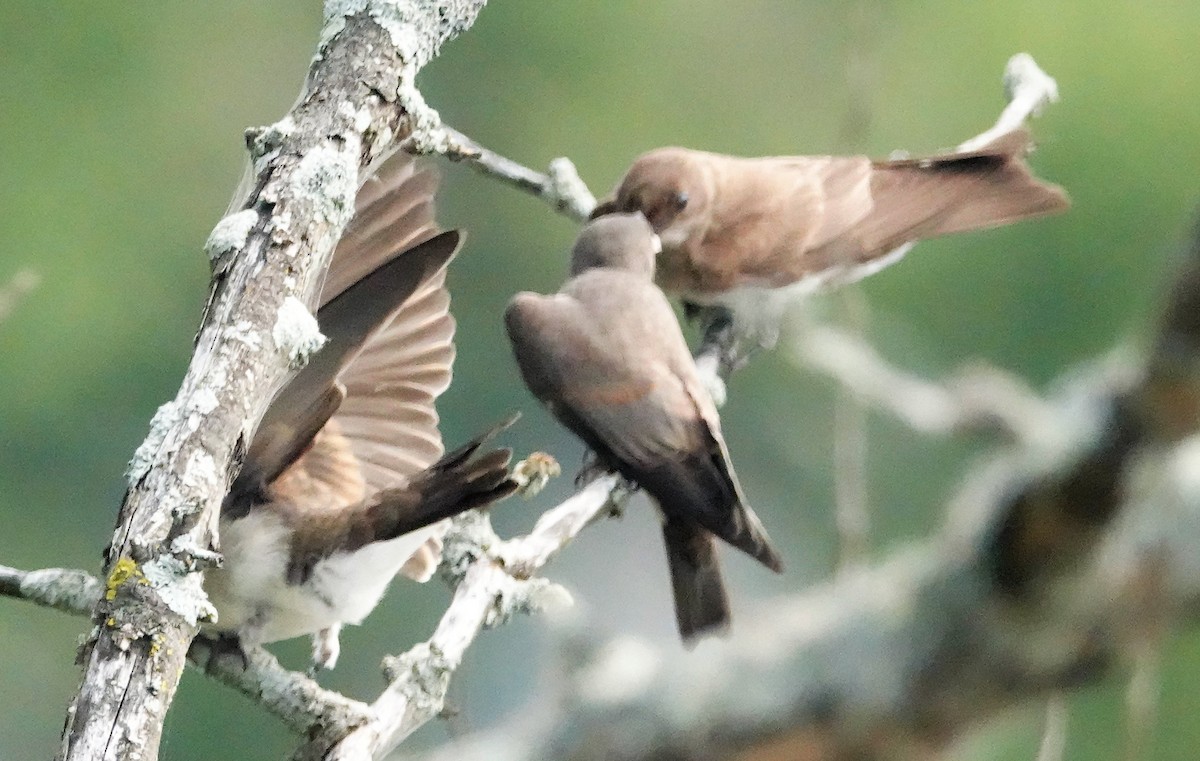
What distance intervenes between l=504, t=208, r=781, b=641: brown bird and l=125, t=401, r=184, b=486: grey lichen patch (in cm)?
85

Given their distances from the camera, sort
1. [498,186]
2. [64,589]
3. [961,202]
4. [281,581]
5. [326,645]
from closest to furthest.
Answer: [64,589] < [281,581] < [326,645] < [961,202] < [498,186]

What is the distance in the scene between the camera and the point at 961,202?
97.6 inches

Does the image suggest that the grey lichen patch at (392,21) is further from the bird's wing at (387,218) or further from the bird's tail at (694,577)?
the bird's tail at (694,577)

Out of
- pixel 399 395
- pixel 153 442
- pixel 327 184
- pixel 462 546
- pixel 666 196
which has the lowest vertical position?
pixel 153 442

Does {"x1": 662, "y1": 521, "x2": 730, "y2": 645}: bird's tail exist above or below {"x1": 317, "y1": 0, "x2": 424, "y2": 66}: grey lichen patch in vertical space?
below

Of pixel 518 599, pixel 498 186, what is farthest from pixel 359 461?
pixel 498 186

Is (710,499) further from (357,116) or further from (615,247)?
(357,116)

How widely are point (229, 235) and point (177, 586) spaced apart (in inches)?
11.7

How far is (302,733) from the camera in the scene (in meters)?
1.15

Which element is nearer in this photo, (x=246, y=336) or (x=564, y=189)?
(x=246, y=336)

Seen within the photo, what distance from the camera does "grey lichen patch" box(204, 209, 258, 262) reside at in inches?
42.9

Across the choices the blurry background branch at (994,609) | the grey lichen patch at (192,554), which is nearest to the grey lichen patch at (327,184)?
the grey lichen patch at (192,554)

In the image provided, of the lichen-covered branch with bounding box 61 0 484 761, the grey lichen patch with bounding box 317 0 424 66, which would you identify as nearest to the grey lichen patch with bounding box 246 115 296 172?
the lichen-covered branch with bounding box 61 0 484 761

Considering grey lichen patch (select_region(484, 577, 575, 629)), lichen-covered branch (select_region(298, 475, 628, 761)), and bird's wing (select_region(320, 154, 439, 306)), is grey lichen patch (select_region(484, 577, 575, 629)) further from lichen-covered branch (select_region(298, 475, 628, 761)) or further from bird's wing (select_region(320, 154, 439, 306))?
bird's wing (select_region(320, 154, 439, 306))
